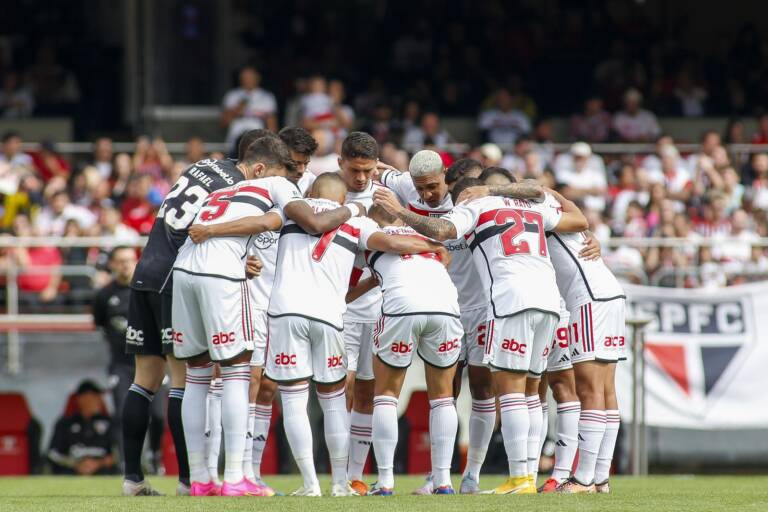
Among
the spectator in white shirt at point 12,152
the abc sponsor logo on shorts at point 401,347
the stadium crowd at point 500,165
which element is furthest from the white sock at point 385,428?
the spectator in white shirt at point 12,152

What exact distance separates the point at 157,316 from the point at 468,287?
2.18 metres

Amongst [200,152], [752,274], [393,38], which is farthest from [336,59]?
[752,274]

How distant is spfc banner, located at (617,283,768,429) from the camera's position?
14633mm

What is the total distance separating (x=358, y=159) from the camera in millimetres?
9523

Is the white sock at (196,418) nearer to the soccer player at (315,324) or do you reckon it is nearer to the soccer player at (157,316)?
the soccer player at (157,316)

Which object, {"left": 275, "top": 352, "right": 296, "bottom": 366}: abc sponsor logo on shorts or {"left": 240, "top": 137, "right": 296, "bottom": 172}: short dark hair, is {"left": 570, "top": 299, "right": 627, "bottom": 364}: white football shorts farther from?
{"left": 240, "top": 137, "right": 296, "bottom": 172}: short dark hair

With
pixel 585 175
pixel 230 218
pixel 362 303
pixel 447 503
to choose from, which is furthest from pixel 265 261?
pixel 585 175

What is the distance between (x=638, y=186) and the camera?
18.3 meters

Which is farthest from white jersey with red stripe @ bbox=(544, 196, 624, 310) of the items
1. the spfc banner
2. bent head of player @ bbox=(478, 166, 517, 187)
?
the spfc banner

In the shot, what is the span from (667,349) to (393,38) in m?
9.27

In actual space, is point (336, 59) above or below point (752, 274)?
above

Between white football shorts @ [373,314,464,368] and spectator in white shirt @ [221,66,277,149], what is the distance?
10.3m

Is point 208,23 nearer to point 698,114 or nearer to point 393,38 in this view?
point 393,38

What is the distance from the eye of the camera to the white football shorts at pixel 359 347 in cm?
980
